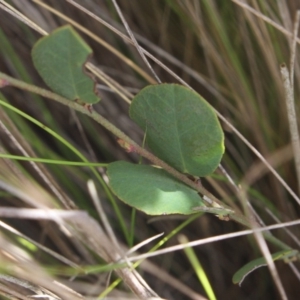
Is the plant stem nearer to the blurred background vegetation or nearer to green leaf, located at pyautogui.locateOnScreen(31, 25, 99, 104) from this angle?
green leaf, located at pyautogui.locateOnScreen(31, 25, 99, 104)

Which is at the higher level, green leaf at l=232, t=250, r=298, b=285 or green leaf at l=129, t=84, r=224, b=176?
green leaf at l=129, t=84, r=224, b=176

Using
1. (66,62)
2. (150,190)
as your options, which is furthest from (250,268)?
(66,62)

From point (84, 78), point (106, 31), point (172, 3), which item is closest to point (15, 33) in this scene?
point (106, 31)

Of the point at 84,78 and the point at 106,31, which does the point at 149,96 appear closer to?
the point at 84,78

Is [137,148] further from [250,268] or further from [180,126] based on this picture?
[250,268]

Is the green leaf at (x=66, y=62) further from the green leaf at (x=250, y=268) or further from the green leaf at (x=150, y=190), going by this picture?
the green leaf at (x=250, y=268)

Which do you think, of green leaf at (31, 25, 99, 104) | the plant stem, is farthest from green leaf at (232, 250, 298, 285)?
green leaf at (31, 25, 99, 104)

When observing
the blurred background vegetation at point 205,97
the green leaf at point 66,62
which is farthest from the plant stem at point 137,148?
the blurred background vegetation at point 205,97
